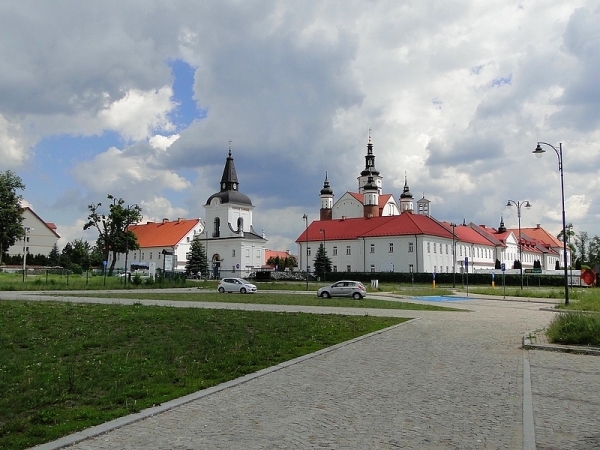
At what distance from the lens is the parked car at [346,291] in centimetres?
3794

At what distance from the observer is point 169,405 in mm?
7496

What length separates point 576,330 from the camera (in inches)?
560

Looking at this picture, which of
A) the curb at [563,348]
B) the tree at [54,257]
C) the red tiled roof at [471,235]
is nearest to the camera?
the curb at [563,348]

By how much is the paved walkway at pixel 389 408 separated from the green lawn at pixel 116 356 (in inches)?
21.8

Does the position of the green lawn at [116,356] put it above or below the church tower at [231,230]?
below

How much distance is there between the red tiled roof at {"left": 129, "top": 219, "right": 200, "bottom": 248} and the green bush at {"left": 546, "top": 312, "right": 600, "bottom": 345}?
322 ft

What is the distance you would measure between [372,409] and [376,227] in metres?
80.6

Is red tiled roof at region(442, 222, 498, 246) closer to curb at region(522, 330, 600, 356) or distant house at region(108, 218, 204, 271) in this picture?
distant house at region(108, 218, 204, 271)

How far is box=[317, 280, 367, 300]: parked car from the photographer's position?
124ft

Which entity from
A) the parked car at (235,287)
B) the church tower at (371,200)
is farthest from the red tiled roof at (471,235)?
the parked car at (235,287)

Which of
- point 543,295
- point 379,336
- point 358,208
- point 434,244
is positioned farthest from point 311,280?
point 379,336

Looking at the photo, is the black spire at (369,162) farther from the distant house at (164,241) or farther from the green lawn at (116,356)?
the green lawn at (116,356)

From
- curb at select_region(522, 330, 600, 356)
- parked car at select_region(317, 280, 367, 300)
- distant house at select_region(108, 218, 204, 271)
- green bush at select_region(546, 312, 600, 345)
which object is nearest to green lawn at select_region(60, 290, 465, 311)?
parked car at select_region(317, 280, 367, 300)

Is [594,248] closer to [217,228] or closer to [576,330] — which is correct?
[217,228]
